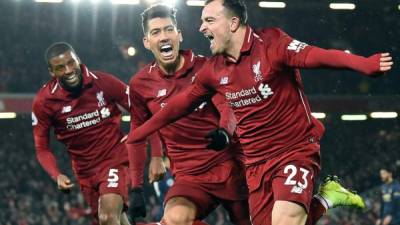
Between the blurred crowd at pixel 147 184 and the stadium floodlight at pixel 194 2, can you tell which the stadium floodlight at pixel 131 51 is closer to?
the stadium floodlight at pixel 194 2

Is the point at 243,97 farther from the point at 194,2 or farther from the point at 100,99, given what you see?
the point at 194,2

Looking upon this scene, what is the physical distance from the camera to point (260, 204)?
4898 mm

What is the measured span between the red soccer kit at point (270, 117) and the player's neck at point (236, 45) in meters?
0.03

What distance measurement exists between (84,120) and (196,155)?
1.67 metres

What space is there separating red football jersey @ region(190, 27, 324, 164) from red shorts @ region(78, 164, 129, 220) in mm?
2122

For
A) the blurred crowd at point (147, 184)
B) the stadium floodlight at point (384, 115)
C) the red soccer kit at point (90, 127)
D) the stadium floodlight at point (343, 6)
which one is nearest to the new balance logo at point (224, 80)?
the red soccer kit at point (90, 127)

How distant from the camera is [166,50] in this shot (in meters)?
5.62

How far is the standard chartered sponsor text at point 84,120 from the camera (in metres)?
6.82

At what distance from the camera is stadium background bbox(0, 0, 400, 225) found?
20.7 metres

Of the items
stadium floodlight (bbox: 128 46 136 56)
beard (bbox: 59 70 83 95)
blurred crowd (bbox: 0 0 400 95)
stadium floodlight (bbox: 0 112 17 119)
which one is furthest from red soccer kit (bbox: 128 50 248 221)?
stadium floodlight (bbox: 128 46 136 56)

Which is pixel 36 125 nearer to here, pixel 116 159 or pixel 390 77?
pixel 116 159

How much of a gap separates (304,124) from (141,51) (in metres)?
17.2

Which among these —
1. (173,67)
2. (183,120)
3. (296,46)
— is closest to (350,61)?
(296,46)

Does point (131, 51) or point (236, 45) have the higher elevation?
point (236, 45)
